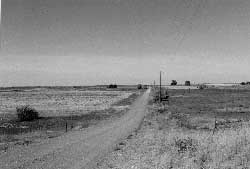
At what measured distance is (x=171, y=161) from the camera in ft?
47.6

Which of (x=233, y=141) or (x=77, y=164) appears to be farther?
(x=233, y=141)

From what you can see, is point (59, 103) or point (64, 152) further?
point (59, 103)

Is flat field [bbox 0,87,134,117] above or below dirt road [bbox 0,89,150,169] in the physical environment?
below

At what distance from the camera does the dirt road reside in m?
14.9

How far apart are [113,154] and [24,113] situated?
22.3 metres

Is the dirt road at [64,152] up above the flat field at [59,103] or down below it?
above

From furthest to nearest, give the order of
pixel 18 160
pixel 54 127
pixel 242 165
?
pixel 54 127, pixel 18 160, pixel 242 165

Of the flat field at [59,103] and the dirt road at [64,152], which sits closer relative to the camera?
the dirt road at [64,152]

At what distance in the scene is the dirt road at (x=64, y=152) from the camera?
48.9ft

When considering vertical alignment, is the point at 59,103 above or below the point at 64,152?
below

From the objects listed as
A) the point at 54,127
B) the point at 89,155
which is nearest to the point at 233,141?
the point at 89,155

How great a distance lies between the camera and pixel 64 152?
1762cm

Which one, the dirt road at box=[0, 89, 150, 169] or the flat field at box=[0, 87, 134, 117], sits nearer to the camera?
the dirt road at box=[0, 89, 150, 169]

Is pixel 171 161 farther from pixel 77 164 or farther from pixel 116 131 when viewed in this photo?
pixel 116 131
